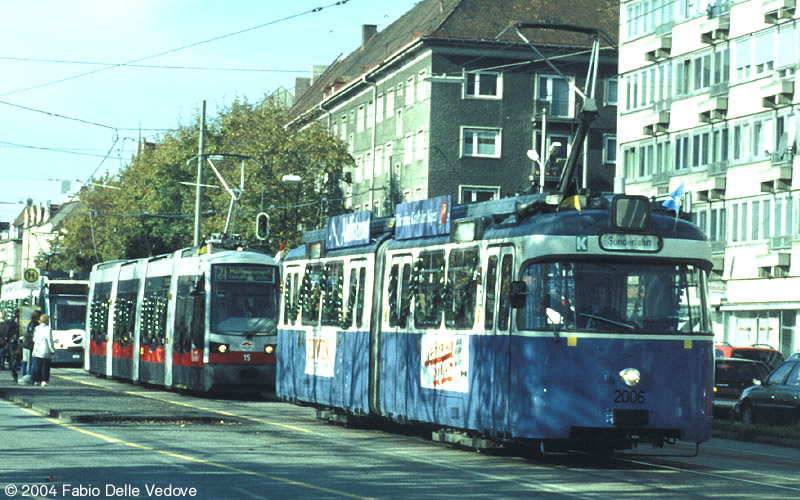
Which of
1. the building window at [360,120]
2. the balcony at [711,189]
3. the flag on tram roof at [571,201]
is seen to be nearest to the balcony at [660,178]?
the balcony at [711,189]

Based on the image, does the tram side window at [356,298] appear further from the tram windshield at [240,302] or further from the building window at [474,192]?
the building window at [474,192]

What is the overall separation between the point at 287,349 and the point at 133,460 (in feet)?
29.9

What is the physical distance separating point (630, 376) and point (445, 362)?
286 cm

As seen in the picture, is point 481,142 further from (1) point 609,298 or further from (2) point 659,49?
(1) point 609,298

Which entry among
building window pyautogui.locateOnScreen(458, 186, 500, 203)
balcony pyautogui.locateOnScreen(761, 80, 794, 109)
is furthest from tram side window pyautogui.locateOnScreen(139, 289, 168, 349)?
building window pyautogui.locateOnScreen(458, 186, 500, 203)

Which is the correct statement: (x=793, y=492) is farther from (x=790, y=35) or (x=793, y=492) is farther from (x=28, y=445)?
(x=790, y=35)

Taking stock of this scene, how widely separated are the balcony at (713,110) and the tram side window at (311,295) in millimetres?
32577

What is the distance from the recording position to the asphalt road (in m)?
12.6

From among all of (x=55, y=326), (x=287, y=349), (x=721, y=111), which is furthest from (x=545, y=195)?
(x=721, y=111)

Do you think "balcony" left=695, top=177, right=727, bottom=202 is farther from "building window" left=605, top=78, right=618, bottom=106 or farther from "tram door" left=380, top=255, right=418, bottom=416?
"tram door" left=380, top=255, right=418, bottom=416

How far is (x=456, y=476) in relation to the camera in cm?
1415

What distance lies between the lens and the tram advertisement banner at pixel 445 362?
1722 centimetres

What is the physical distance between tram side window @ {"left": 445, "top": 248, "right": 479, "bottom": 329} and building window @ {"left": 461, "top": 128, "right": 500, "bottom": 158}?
1986 inches

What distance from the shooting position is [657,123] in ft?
188
